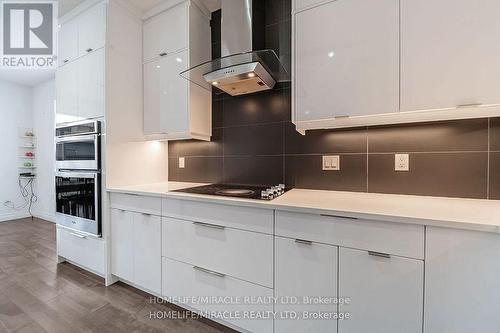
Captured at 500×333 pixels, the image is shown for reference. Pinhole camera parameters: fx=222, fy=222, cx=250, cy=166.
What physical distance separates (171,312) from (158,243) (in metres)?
0.51

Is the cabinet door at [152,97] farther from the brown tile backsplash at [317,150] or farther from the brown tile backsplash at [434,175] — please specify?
the brown tile backsplash at [434,175]

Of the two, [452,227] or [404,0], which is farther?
[404,0]

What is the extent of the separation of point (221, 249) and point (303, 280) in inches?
20.5

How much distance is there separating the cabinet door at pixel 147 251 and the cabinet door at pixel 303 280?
96 cm

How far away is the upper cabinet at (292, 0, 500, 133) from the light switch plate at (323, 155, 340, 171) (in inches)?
9.9

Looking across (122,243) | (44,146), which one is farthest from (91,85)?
(44,146)

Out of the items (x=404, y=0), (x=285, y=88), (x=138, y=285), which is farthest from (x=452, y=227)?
(x=138, y=285)

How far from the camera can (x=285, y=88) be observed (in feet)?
5.99

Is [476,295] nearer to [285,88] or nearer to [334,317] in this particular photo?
[334,317]

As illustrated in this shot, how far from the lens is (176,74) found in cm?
196

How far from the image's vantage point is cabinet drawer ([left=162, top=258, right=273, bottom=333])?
51.1 inches

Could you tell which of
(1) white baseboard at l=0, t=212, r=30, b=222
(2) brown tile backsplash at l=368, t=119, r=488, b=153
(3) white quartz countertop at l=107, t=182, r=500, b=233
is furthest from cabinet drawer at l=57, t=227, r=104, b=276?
(1) white baseboard at l=0, t=212, r=30, b=222

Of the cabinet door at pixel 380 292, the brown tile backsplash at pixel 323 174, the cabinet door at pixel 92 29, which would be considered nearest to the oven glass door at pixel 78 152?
the cabinet door at pixel 92 29

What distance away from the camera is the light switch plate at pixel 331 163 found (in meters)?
1.65
